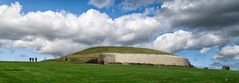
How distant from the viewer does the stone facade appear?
10494 cm

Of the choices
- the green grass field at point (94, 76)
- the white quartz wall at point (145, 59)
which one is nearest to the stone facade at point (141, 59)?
the white quartz wall at point (145, 59)

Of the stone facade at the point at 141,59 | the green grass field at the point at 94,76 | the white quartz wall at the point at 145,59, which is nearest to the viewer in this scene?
the green grass field at the point at 94,76

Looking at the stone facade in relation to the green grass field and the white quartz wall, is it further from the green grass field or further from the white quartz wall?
the green grass field

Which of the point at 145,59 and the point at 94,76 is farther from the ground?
the point at 145,59

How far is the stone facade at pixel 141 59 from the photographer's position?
104938 mm

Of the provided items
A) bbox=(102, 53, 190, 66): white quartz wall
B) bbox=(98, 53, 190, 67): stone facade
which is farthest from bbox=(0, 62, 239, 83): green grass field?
bbox=(102, 53, 190, 66): white quartz wall

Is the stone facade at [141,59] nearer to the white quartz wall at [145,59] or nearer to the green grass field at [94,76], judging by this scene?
the white quartz wall at [145,59]

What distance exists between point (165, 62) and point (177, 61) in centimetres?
509

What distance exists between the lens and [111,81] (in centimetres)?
4072

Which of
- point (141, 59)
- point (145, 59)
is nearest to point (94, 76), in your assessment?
point (141, 59)

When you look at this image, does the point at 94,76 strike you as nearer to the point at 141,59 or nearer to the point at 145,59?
the point at 141,59

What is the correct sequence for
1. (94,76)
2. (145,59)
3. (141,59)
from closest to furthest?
(94,76), (141,59), (145,59)

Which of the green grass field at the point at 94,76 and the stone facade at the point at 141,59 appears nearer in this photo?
the green grass field at the point at 94,76

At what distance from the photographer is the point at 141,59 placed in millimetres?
110062
